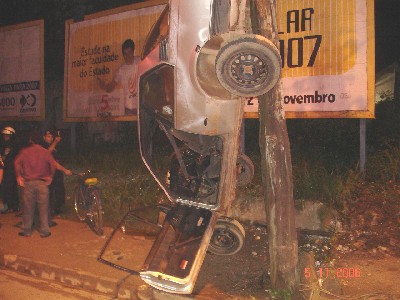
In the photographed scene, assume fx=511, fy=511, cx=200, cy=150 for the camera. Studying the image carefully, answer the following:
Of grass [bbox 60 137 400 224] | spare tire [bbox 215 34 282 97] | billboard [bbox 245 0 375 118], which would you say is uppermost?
billboard [bbox 245 0 375 118]

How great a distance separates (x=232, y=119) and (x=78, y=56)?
313 inches

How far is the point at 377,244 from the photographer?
274 inches

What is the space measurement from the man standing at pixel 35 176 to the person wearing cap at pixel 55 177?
431 mm

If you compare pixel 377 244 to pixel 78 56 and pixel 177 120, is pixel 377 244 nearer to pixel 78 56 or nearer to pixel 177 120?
pixel 177 120

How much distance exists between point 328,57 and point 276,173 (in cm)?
407

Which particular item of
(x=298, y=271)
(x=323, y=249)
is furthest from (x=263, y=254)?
(x=298, y=271)

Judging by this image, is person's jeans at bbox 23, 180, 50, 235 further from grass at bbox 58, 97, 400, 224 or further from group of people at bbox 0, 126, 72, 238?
grass at bbox 58, 97, 400, 224

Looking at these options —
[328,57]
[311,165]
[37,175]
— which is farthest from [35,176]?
[328,57]

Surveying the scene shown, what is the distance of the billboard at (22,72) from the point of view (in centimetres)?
1352

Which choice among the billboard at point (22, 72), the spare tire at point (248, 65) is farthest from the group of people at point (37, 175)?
the billboard at point (22, 72)

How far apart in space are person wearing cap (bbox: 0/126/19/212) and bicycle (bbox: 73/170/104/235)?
1.73m

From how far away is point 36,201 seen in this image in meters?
8.06

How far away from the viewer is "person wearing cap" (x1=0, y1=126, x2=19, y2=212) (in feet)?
30.7

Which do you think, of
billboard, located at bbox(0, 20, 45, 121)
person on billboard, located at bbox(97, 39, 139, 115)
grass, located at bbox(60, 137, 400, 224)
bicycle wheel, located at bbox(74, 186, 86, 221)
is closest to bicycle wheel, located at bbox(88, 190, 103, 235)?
bicycle wheel, located at bbox(74, 186, 86, 221)
